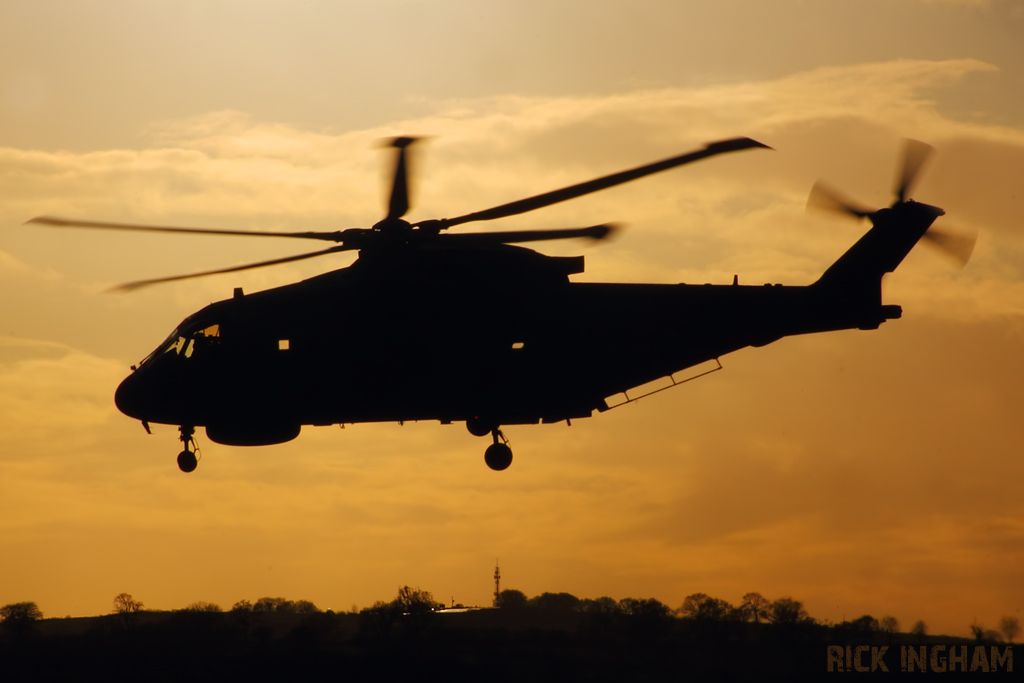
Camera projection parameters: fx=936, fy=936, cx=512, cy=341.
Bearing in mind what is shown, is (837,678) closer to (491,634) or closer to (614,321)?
(491,634)

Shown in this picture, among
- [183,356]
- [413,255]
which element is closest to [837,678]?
[413,255]

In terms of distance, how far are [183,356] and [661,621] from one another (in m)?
31.3

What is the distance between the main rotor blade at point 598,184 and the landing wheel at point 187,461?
924 centimetres

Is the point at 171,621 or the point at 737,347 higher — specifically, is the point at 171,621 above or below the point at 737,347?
below

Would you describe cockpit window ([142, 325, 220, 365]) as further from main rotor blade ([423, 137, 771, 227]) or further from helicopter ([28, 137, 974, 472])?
main rotor blade ([423, 137, 771, 227])

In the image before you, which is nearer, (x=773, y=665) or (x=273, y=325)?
(x=273, y=325)

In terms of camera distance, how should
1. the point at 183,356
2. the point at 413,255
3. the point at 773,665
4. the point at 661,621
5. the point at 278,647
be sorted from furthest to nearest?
the point at 661,621
the point at 773,665
the point at 278,647
the point at 183,356
the point at 413,255

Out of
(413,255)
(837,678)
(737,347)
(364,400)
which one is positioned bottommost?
(837,678)

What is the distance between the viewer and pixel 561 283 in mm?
21938

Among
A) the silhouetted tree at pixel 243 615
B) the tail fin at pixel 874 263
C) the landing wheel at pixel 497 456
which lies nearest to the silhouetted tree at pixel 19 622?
the silhouetted tree at pixel 243 615

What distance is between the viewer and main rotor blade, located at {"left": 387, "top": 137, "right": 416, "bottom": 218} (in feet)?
64.3

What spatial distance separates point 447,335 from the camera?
71.3ft

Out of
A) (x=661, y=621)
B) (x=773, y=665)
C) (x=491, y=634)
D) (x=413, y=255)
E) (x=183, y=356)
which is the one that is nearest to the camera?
(x=413, y=255)

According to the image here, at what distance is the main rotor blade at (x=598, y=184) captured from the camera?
16234mm
